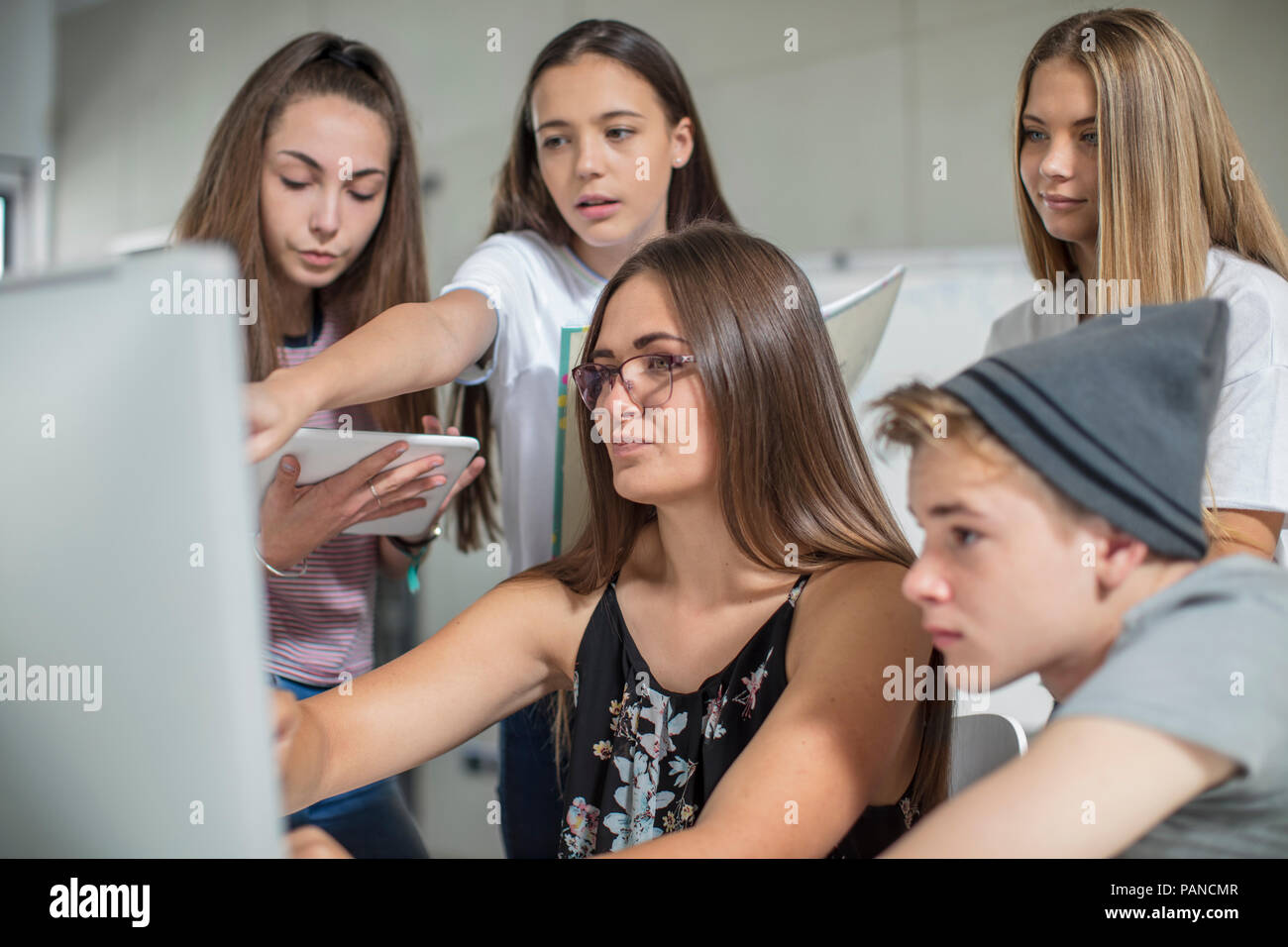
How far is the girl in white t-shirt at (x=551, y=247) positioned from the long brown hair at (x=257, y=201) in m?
0.13

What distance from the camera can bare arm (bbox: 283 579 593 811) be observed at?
108cm

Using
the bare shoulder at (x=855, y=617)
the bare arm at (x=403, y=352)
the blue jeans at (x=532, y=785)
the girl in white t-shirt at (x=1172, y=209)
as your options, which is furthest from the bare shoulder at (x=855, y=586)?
the blue jeans at (x=532, y=785)

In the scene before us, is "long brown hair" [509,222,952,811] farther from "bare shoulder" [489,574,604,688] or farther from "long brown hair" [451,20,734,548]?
"long brown hair" [451,20,734,548]

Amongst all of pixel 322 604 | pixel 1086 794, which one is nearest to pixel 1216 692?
pixel 1086 794

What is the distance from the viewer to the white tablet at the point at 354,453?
128 cm

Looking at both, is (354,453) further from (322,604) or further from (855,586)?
(855,586)

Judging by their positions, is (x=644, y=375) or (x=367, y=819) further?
(x=367, y=819)

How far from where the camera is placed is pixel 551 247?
165 cm

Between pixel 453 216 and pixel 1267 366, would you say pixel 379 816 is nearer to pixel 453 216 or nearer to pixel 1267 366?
pixel 1267 366

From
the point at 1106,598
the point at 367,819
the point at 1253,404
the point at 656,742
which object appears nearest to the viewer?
the point at 1106,598

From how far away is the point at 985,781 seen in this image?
27.2 inches

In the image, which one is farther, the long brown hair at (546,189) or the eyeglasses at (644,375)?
the long brown hair at (546,189)

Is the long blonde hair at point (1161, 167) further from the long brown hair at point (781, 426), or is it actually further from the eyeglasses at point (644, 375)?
the eyeglasses at point (644, 375)

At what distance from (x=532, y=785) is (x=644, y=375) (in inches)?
28.6
